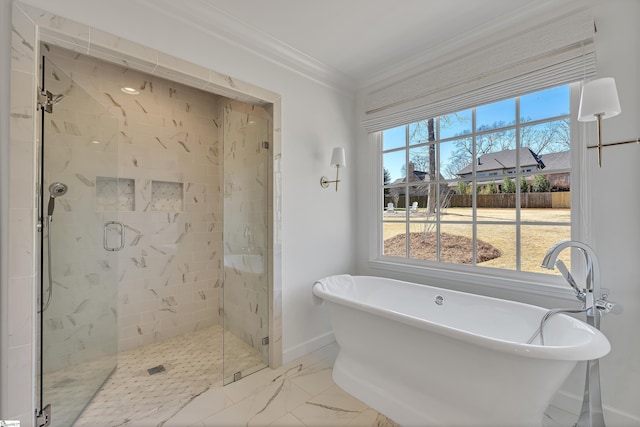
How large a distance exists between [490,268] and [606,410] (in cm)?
98

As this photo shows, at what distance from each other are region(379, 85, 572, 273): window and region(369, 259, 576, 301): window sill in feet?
0.21

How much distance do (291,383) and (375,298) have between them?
0.94 meters

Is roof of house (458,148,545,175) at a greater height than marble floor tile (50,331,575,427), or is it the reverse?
roof of house (458,148,545,175)

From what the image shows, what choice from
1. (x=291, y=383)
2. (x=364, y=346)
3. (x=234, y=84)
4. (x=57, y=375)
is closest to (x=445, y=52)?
(x=234, y=84)

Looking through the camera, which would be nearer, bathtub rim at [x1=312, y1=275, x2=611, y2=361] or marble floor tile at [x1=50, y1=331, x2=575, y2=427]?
bathtub rim at [x1=312, y1=275, x2=611, y2=361]

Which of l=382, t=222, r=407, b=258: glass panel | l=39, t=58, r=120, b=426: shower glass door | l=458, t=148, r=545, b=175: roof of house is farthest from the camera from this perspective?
l=382, t=222, r=407, b=258: glass panel

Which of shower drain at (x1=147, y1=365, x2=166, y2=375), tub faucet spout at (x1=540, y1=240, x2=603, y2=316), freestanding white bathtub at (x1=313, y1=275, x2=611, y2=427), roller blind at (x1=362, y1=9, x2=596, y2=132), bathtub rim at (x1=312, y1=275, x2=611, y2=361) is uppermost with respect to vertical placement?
roller blind at (x1=362, y1=9, x2=596, y2=132)

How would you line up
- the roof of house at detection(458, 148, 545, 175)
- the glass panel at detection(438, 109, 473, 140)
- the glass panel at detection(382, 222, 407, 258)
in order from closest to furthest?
the roof of house at detection(458, 148, 545, 175) → the glass panel at detection(438, 109, 473, 140) → the glass panel at detection(382, 222, 407, 258)

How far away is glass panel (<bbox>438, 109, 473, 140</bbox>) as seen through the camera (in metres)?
2.47

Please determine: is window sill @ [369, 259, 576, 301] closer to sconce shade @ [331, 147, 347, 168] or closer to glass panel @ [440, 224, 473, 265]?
glass panel @ [440, 224, 473, 265]

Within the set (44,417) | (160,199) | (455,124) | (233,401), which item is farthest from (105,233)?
(455,124)

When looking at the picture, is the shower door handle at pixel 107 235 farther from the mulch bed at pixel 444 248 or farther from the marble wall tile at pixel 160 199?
the mulch bed at pixel 444 248

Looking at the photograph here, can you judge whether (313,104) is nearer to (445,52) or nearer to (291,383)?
(445,52)

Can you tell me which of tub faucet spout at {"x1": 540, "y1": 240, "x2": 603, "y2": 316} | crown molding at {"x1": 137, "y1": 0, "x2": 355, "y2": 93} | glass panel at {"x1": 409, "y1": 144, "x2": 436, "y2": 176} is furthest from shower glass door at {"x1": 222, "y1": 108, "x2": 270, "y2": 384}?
tub faucet spout at {"x1": 540, "y1": 240, "x2": 603, "y2": 316}
